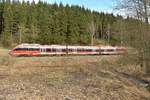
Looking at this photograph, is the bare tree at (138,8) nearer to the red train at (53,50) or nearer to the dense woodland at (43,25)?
the red train at (53,50)

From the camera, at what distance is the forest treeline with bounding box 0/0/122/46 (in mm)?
88125

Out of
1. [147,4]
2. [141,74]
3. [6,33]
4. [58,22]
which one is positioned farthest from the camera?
[58,22]

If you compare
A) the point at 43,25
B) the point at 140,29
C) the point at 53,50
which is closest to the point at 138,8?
the point at 140,29

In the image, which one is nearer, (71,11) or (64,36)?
(64,36)

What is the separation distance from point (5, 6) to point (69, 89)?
76.5 meters

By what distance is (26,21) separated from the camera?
309 feet

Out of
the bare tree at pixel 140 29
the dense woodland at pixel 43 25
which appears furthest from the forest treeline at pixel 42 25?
the bare tree at pixel 140 29

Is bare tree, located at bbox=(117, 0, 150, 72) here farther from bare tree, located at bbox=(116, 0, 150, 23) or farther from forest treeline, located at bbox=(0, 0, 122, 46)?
forest treeline, located at bbox=(0, 0, 122, 46)

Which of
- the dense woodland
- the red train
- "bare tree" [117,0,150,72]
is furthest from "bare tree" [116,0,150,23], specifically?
the dense woodland

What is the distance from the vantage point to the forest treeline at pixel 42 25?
88125 millimetres

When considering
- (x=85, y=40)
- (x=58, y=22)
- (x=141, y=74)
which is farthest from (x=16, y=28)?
(x=141, y=74)

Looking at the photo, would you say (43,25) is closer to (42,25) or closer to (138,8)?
(42,25)

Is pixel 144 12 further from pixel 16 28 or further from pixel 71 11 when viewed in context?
pixel 71 11

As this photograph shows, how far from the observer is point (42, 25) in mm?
90938
